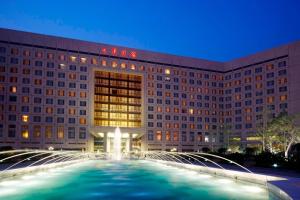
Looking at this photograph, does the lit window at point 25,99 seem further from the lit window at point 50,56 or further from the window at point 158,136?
the window at point 158,136

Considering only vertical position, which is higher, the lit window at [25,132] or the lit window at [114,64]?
the lit window at [114,64]

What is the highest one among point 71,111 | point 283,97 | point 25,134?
point 283,97

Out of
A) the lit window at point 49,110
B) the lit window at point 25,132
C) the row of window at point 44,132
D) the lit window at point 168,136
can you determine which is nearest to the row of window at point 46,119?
the lit window at point 49,110

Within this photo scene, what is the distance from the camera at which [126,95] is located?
125438mm

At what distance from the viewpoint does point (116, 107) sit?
12412 centimetres

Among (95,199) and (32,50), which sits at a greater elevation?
(32,50)

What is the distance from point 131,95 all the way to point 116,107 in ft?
23.9

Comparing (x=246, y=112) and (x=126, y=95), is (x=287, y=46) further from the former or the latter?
(x=126, y=95)

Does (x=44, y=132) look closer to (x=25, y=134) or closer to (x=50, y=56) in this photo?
(x=25, y=134)

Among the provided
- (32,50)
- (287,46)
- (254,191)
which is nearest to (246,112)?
(287,46)

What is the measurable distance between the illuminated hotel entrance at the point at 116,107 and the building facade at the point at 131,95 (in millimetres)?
362

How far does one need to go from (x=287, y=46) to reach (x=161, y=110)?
5025 centimetres

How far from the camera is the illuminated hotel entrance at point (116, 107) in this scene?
12069cm

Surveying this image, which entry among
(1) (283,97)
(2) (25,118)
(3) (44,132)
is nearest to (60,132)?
(3) (44,132)
